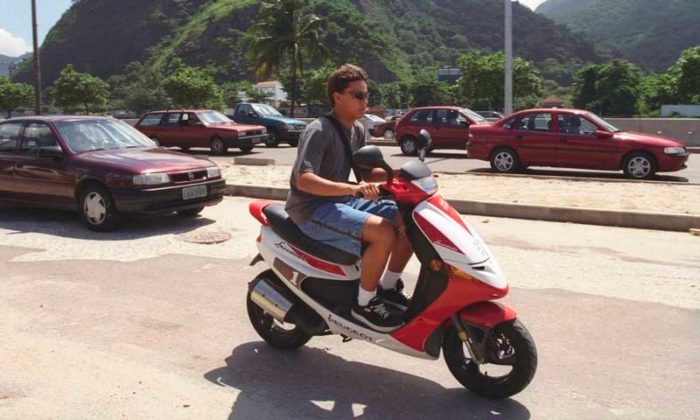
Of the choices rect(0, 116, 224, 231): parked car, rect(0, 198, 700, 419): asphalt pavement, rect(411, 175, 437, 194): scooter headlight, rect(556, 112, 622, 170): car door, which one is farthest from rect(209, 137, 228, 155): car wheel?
rect(411, 175, 437, 194): scooter headlight

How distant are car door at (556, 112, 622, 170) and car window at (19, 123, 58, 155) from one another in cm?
970

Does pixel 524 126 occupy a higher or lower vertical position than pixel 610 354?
higher

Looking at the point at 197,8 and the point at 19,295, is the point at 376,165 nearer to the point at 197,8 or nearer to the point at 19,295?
the point at 19,295

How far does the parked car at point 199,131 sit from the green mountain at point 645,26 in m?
130

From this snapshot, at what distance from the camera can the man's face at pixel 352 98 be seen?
3881 millimetres

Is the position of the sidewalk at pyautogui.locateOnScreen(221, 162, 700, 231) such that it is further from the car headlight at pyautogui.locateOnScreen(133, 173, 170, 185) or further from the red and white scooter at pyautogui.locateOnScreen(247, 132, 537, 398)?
the red and white scooter at pyautogui.locateOnScreen(247, 132, 537, 398)

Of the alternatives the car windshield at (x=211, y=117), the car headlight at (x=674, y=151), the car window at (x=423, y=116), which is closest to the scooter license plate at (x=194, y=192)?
the car headlight at (x=674, y=151)

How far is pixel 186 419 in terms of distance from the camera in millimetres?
3518

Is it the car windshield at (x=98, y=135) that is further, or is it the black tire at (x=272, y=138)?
the black tire at (x=272, y=138)

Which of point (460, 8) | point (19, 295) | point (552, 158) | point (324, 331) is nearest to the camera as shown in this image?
point (324, 331)

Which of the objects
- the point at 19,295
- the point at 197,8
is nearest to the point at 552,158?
the point at 19,295

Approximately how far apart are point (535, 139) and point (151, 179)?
880cm

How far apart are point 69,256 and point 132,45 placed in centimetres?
16845

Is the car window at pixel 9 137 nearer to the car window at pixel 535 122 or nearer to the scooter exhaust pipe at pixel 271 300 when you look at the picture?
the scooter exhaust pipe at pixel 271 300
